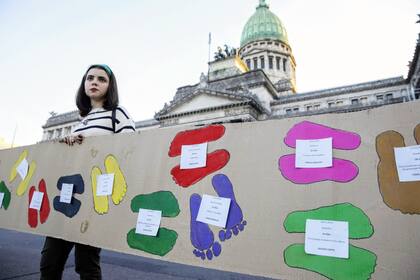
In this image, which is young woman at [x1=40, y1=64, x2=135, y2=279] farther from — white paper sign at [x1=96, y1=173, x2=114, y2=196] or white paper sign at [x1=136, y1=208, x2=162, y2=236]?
white paper sign at [x1=136, y1=208, x2=162, y2=236]

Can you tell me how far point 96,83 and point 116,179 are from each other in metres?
0.99

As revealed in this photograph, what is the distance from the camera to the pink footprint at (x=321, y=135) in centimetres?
156

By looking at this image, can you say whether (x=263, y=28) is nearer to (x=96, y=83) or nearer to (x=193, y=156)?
(x=96, y=83)

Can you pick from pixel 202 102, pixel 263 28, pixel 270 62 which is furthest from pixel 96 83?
pixel 263 28

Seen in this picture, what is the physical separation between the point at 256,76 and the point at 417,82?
14366 mm

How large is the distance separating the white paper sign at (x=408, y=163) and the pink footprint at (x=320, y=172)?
0.20 m

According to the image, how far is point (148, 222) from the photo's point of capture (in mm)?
1983

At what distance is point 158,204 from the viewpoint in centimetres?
201

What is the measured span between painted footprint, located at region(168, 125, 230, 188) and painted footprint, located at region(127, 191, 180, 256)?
158 millimetres

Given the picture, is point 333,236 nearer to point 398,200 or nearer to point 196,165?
point 398,200

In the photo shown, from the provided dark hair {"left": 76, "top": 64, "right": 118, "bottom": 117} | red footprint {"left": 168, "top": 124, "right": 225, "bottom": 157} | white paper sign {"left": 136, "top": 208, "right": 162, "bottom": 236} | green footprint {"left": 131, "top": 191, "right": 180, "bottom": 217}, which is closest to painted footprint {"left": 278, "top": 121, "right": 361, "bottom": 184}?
red footprint {"left": 168, "top": 124, "right": 225, "bottom": 157}

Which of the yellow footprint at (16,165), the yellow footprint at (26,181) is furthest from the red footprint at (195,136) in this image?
the yellow footprint at (16,165)

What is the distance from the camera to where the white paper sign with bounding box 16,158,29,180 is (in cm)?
306

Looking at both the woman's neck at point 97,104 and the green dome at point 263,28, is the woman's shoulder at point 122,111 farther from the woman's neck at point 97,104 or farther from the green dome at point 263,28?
the green dome at point 263,28
